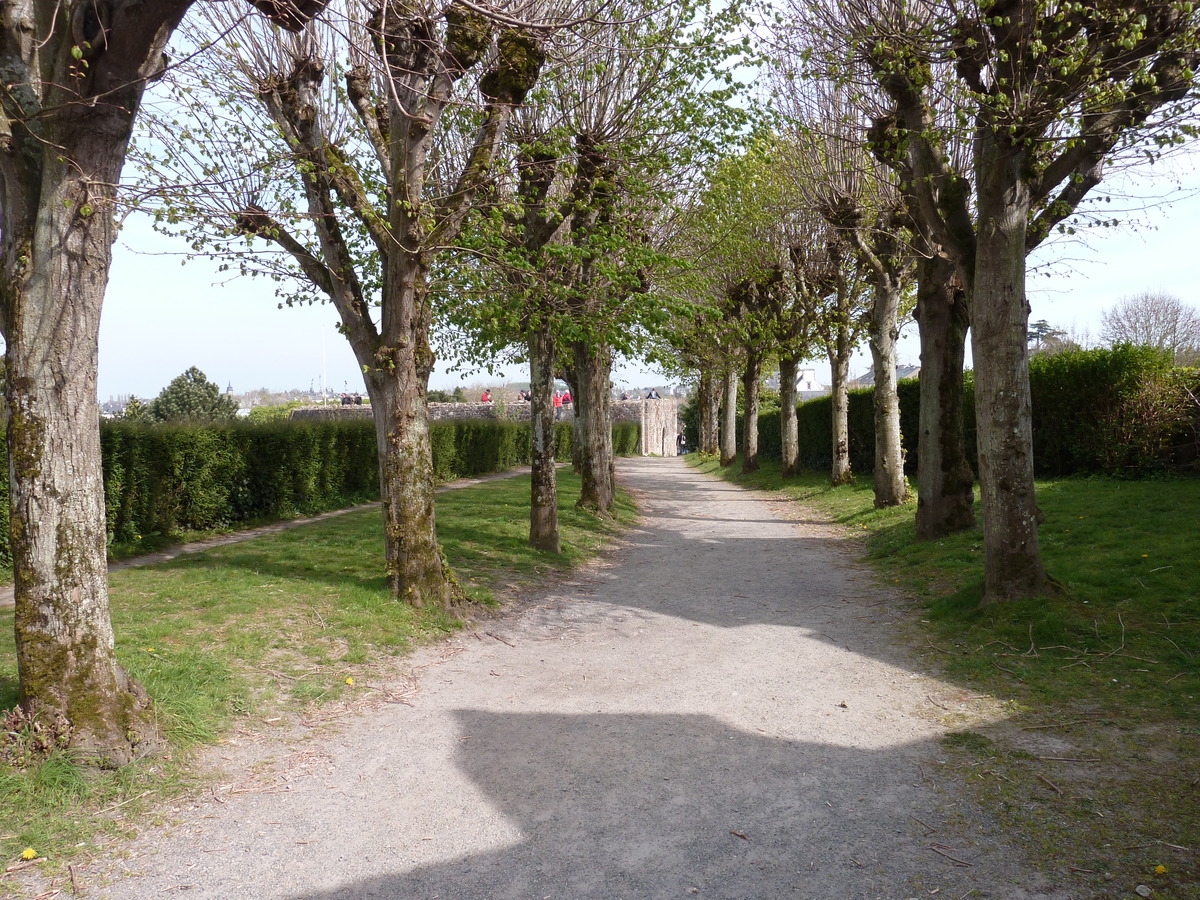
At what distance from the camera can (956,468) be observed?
36.7 ft

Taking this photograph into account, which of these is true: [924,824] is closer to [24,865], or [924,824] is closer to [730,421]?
[24,865]

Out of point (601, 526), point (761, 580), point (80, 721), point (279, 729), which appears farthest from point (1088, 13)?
point (601, 526)

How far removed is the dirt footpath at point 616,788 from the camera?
3.52m

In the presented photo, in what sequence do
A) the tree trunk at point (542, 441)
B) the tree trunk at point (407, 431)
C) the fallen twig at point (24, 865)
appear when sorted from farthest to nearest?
1. the tree trunk at point (542, 441)
2. the tree trunk at point (407, 431)
3. the fallen twig at point (24, 865)

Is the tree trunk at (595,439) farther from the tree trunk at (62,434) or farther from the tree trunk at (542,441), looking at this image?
the tree trunk at (62,434)

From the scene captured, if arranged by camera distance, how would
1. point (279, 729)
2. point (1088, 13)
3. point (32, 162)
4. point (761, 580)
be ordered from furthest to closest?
point (761, 580)
point (1088, 13)
point (279, 729)
point (32, 162)

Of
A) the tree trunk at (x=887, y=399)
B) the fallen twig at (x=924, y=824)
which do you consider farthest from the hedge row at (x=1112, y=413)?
the fallen twig at (x=924, y=824)

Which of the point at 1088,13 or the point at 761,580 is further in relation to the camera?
the point at 761,580

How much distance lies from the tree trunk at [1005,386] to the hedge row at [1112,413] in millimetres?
5168

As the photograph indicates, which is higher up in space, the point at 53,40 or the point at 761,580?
the point at 53,40

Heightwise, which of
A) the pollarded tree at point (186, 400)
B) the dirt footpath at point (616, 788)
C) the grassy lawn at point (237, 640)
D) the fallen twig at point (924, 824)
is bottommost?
the dirt footpath at point (616, 788)

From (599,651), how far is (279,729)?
289 centimetres

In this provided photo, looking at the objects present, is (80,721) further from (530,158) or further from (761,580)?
(530,158)

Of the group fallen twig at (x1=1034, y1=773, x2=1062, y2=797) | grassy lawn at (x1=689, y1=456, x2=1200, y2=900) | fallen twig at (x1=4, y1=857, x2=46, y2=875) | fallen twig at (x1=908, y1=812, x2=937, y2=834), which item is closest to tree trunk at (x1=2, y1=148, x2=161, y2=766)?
fallen twig at (x1=4, y1=857, x2=46, y2=875)
